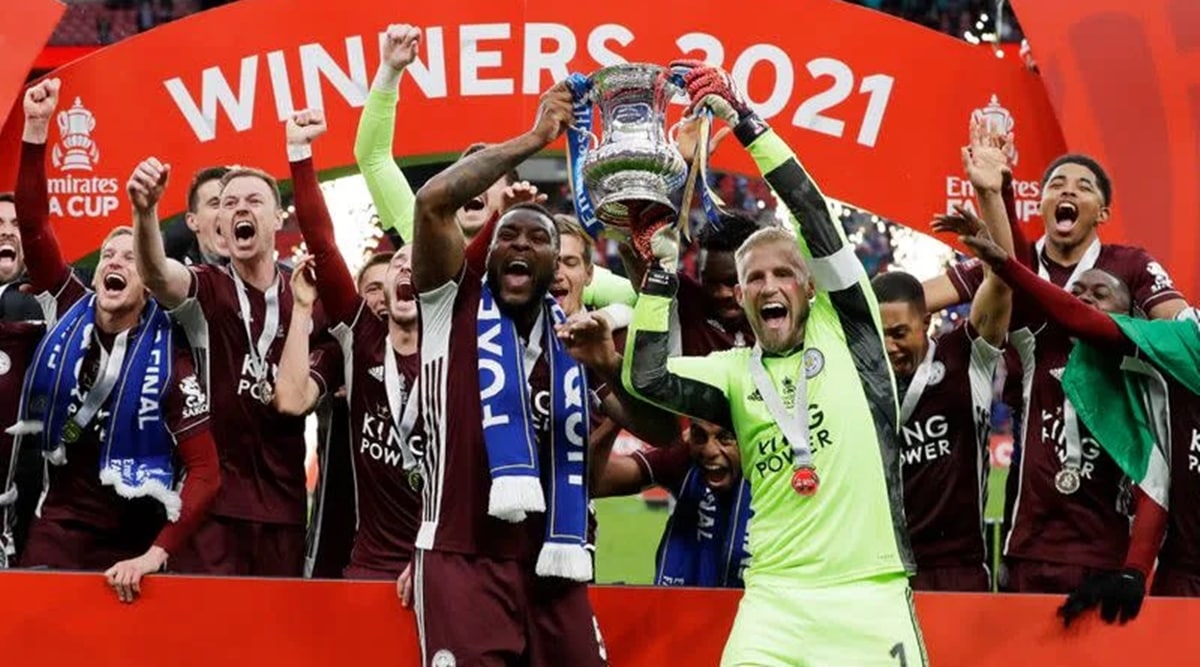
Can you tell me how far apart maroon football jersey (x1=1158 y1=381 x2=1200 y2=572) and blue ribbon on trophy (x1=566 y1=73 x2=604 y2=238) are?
2034 mm

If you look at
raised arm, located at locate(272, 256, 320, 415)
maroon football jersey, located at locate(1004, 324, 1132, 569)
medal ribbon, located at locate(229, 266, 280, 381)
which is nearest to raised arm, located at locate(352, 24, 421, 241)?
raised arm, located at locate(272, 256, 320, 415)

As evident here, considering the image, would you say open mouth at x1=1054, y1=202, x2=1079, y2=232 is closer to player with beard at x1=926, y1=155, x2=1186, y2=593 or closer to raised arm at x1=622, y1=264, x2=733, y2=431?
player with beard at x1=926, y1=155, x2=1186, y2=593

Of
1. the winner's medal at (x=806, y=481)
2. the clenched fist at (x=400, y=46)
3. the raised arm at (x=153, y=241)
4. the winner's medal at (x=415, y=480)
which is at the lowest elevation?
the winner's medal at (x=415, y=480)

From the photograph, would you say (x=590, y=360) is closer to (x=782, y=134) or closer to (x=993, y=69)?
(x=782, y=134)

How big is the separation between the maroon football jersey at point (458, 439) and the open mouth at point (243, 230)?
5.44ft

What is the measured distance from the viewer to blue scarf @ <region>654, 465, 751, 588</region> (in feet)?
19.1

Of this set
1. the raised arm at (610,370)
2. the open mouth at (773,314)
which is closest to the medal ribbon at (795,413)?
the open mouth at (773,314)

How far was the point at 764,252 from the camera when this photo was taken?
16.3ft

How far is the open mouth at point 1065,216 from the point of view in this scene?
649 cm

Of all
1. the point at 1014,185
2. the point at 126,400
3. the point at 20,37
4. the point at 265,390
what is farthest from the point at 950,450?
the point at 20,37

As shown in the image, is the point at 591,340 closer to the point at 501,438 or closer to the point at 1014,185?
the point at 501,438

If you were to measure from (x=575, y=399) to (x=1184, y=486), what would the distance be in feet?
7.10

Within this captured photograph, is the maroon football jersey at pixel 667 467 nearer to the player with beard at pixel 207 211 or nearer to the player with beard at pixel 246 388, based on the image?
the player with beard at pixel 246 388

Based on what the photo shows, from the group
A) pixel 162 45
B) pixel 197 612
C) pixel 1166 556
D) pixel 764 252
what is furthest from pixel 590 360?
pixel 162 45
